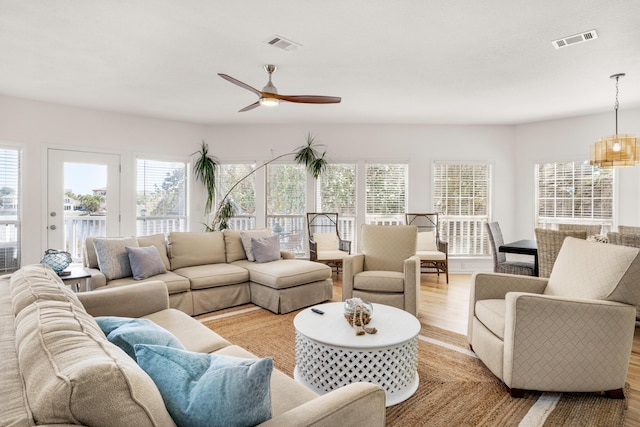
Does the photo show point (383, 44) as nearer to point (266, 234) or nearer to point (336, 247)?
point (266, 234)

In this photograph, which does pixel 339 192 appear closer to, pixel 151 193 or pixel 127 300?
pixel 151 193

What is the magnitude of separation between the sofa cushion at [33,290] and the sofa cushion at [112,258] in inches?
63.5

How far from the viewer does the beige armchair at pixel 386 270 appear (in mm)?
3629

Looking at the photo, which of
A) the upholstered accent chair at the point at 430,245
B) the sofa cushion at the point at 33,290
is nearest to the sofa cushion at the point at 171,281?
the sofa cushion at the point at 33,290

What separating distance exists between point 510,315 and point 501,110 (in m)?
4.01

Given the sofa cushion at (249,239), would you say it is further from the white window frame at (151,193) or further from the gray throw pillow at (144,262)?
the white window frame at (151,193)

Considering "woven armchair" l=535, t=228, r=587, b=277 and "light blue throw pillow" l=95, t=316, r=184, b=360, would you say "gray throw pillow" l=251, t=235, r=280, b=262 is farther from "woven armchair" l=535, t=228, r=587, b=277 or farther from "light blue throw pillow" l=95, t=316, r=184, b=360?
"woven armchair" l=535, t=228, r=587, b=277

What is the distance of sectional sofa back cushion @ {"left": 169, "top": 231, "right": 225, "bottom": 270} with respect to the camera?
423cm

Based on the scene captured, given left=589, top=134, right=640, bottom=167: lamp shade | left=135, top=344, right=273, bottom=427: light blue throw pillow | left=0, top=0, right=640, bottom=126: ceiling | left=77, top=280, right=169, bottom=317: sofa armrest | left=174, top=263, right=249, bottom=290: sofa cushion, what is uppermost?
left=0, top=0, right=640, bottom=126: ceiling

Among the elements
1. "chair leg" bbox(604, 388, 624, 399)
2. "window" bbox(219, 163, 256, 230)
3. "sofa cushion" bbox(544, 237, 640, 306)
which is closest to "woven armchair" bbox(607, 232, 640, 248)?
"sofa cushion" bbox(544, 237, 640, 306)

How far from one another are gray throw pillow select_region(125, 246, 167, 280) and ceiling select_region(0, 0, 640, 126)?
1.88 m

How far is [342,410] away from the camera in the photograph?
3.67ft

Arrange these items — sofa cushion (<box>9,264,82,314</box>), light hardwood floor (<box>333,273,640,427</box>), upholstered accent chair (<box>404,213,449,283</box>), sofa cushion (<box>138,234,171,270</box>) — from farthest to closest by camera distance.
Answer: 1. upholstered accent chair (<box>404,213,449,283</box>)
2. sofa cushion (<box>138,234,171,270</box>)
3. light hardwood floor (<box>333,273,640,427</box>)
4. sofa cushion (<box>9,264,82,314</box>)

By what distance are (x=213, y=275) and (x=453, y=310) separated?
2764 mm
